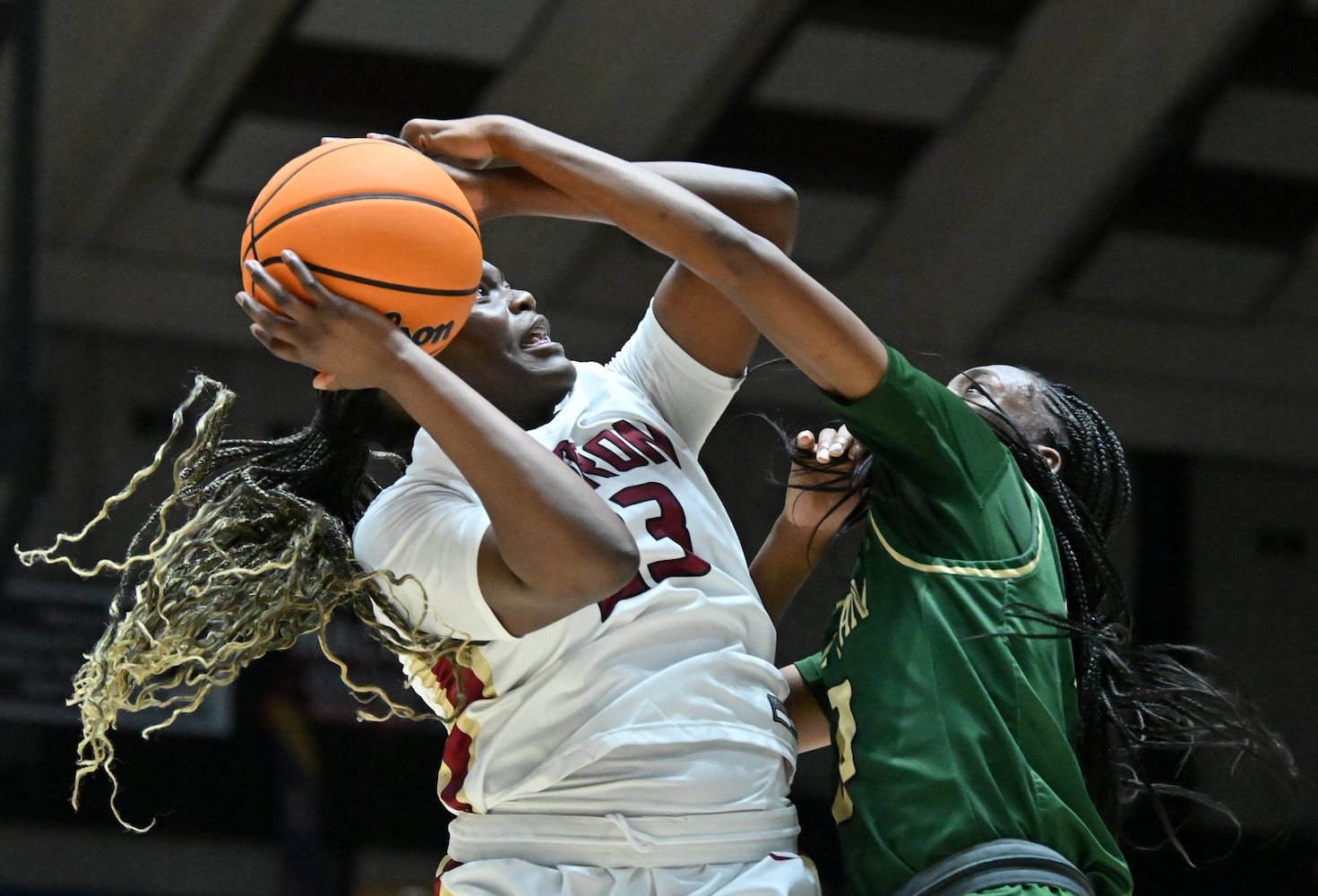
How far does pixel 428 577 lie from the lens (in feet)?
6.14

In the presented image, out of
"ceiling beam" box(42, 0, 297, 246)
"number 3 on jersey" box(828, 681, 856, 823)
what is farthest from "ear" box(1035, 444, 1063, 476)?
"ceiling beam" box(42, 0, 297, 246)

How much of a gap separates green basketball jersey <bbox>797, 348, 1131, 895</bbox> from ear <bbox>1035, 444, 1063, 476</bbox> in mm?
143

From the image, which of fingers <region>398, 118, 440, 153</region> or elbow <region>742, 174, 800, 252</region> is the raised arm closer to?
fingers <region>398, 118, 440, 153</region>

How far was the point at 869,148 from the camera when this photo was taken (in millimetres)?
6059

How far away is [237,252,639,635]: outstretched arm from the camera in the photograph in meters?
1.72

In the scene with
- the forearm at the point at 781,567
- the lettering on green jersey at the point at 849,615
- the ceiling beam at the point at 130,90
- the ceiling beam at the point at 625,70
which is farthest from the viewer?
the ceiling beam at the point at 625,70

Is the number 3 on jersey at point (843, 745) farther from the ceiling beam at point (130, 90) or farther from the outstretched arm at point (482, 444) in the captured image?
the ceiling beam at point (130, 90)

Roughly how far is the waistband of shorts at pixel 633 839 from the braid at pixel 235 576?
0.22 m

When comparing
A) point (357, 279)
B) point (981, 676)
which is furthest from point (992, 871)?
point (357, 279)

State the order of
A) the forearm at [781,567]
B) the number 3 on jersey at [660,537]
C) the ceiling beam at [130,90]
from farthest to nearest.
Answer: the ceiling beam at [130,90]
the forearm at [781,567]
the number 3 on jersey at [660,537]

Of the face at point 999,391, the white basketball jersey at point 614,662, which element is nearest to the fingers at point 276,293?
the white basketball jersey at point 614,662

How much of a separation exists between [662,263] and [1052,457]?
13.3 ft

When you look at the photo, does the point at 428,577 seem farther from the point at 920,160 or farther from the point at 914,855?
the point at 920,160

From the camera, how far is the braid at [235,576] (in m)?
2.00
